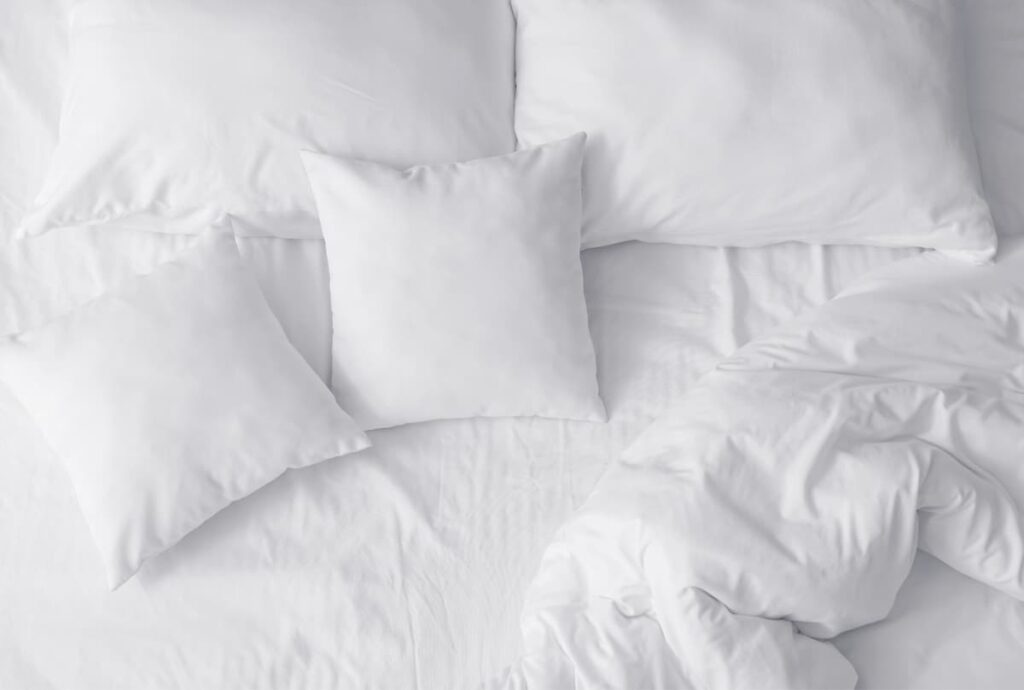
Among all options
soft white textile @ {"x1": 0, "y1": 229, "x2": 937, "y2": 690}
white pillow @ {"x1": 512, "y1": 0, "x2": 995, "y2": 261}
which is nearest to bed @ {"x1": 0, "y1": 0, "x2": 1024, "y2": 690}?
soft white textile @ {"x1": 0, "y1": 229, "x2": 937, "y2": 690}

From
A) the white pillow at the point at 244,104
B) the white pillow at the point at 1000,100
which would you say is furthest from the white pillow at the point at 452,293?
the white pillow at the point at 1000,100

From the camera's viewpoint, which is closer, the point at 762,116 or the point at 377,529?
the point at 377,529

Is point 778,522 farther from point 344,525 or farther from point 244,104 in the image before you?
point 244,104

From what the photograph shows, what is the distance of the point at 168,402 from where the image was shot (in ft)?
4.75

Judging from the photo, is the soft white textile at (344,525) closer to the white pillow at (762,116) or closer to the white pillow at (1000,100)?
the white pillow at (762,116)

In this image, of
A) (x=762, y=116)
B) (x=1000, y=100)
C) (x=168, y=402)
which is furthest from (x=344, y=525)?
(x=1000, y=100)

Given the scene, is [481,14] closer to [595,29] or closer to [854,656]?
[595,29]

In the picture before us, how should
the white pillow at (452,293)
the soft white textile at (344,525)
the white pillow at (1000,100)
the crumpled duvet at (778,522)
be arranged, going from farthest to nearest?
the white pillow at (1000,100) → the white pillow at (452,293) → the soft white textile at (344,525) → the crumpled duvet at (778,522)

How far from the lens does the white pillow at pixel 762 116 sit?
5.27ft

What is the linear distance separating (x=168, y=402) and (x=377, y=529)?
32 centimetres

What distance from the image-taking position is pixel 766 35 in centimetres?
161

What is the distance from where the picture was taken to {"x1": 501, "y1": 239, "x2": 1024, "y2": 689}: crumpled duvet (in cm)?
130

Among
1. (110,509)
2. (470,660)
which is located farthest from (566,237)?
(110,509)

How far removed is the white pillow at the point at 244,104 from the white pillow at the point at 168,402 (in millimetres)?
135
